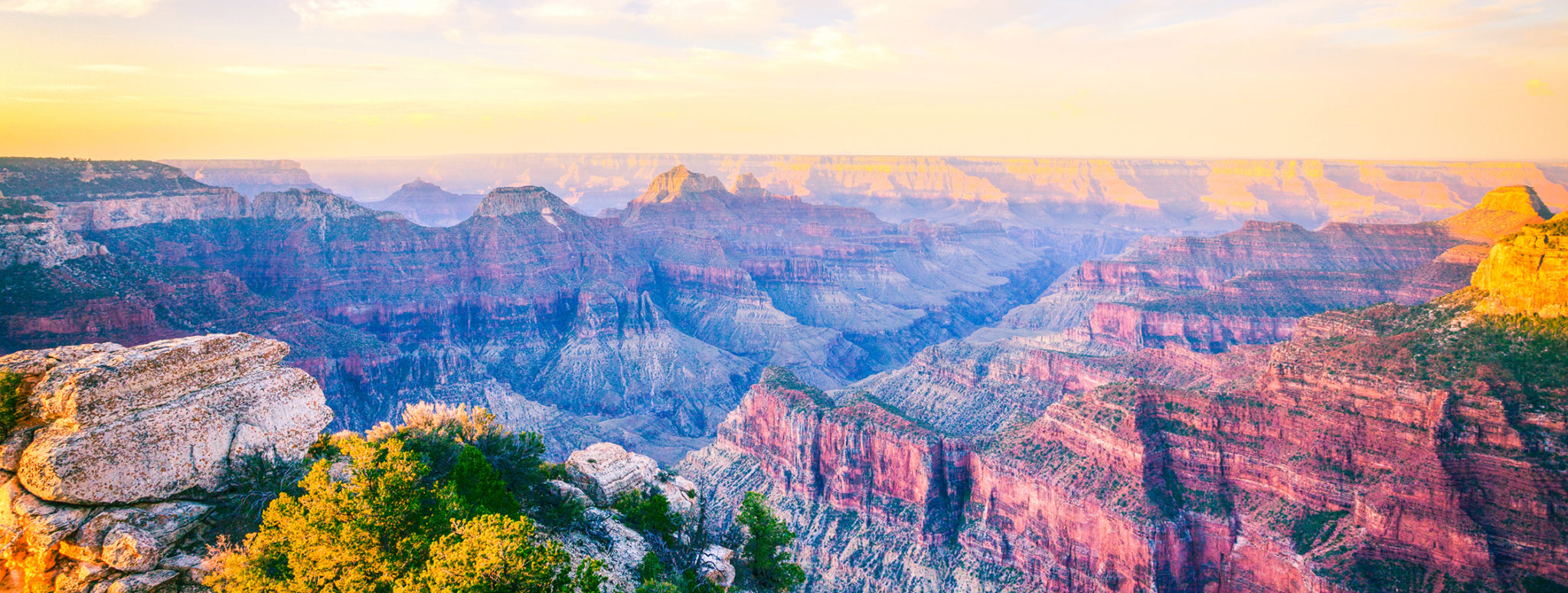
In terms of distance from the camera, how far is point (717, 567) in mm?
27891

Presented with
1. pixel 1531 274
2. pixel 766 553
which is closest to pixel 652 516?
pixel 766 553

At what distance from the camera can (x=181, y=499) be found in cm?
2142

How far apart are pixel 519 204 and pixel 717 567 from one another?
98296mm

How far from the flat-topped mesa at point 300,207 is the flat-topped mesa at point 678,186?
2928 inches

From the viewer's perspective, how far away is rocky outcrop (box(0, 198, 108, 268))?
5225 cm

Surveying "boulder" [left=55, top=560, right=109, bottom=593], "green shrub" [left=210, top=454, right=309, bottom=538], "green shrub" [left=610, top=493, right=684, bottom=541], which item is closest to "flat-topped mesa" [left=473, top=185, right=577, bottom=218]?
"green shrub" [left=610, top=493, right=684, bottom=541]

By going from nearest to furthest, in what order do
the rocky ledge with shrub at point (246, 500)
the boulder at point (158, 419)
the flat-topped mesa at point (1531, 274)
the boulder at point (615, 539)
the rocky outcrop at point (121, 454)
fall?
the rocky ledge with shrub at point (246, 500)
the rocky outcrop at point (121, 454)
the boulder at point (158, 419)
the boulder at point (615, 539)
the flat-topped mesa at point (1531, 274)

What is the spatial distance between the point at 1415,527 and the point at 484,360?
9081cm

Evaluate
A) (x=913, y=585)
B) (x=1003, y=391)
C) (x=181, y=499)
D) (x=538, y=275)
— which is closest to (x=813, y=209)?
(x=538, y=275)

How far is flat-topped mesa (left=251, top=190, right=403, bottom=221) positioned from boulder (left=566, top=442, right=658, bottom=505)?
8266 centimetres

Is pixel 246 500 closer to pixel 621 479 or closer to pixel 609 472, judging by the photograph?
pixel 609 472

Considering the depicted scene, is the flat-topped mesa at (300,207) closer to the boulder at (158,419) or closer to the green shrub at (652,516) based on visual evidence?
the boulder at (158,419)

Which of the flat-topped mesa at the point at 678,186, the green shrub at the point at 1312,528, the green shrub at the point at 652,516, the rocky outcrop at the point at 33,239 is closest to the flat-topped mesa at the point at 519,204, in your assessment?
the flat-topped mesa at the point at 678,186

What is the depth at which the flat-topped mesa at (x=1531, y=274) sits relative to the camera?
35469mm
